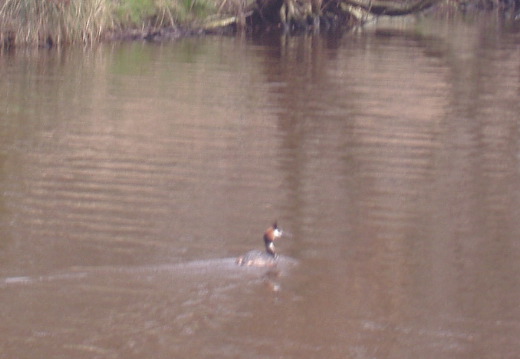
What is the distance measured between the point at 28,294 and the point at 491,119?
8551 millimetres

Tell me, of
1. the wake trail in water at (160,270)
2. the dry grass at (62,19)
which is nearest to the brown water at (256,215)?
the wake trail in water at (160,270)

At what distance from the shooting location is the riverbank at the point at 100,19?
68.4 ft

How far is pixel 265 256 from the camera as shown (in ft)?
24.6

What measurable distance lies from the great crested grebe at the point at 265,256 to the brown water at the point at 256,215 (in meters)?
0.08

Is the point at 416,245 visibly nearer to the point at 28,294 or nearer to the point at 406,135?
the point at 28,294

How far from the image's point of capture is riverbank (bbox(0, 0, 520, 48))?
20859 mm

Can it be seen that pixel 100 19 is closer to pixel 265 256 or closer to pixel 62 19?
pixel 62 19

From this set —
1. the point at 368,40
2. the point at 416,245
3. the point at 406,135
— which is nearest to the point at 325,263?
the point at 416,245

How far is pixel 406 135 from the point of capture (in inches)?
501

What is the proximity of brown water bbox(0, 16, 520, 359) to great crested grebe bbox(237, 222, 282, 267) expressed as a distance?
8 cm

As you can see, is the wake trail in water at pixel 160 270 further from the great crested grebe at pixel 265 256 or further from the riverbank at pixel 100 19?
the riverbank at pixel 100 19

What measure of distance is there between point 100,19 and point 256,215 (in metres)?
14.4

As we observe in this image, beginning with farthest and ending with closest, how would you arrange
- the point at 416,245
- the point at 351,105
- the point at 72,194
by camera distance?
1. the point at 351,105
2. the point at 72,194
3. the point at 416,245

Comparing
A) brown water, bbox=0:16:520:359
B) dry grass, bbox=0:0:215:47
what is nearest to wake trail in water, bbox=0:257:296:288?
brown water, bbox=0:16:520:359
